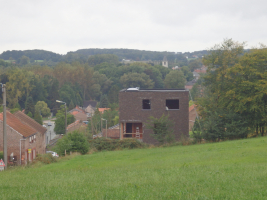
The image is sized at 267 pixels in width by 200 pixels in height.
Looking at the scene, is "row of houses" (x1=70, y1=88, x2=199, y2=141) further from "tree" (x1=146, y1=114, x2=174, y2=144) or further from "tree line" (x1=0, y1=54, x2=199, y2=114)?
"tree line" (x1=0, y1=54, x2=199, y2=114)

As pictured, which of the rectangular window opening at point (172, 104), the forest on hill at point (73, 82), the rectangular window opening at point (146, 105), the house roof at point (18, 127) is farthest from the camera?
the forest on hill at point (73, 82)

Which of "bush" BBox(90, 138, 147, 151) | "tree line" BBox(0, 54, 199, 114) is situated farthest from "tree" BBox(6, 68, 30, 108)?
"bush" BBox(90, 138, 147, 151)

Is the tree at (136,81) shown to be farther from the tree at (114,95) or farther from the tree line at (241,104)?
the tree line at (241,104)

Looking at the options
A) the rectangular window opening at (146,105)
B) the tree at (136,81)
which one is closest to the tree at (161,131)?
the rectangular window opening at (146,105)

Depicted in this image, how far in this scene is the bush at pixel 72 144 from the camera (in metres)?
29.0

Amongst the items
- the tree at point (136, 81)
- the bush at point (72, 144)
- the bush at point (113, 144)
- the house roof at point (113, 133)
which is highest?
the tree at point (136, 81)

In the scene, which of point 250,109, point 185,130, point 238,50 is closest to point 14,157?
point 185,130

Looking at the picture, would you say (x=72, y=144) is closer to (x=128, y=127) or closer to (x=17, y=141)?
(x=17, y=141)

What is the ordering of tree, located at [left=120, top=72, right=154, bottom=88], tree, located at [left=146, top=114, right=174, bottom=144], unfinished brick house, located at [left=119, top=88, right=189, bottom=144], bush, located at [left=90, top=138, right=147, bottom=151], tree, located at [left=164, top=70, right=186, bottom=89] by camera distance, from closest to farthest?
tree, located at [left=146, top=114, right=174, bottom=144], bush, located at [left=90, top=138, right=147, bottom=151], unfinished brick house, located at [left=119, top=88, right=189, bottom=144], tree, located at [left=164, top=70, right=186, bottom=89], tree, located at [left=120, top=72, right=154, bottom=88]

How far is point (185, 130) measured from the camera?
41.1m

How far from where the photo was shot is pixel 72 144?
95.1 feet

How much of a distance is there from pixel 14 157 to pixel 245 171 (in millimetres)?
31240

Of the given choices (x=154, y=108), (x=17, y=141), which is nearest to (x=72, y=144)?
(x=17, y=141)

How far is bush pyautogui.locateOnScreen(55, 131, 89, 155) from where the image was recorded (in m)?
29.0
